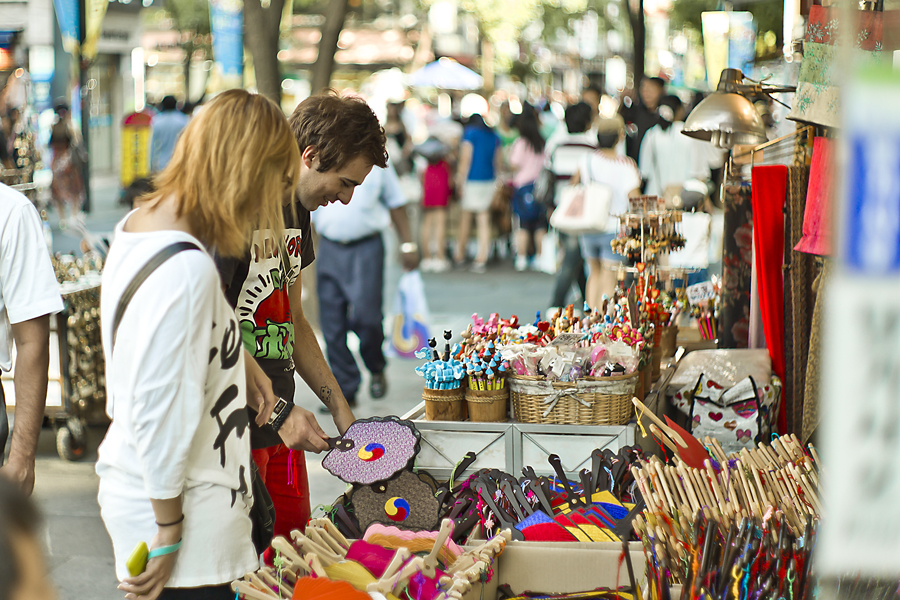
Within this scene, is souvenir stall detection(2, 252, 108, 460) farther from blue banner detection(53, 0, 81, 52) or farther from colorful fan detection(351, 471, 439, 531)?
blue banner detection(53, 0, 81, 52)

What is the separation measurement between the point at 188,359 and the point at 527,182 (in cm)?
963

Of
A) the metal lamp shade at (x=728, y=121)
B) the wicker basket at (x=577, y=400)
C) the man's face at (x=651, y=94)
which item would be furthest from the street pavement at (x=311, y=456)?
the metal lamp shade at (x=728, y=121)

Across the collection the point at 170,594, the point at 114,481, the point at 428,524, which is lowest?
the point at 428,524

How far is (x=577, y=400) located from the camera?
3.10m

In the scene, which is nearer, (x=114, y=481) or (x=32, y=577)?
(x=32, y=577)

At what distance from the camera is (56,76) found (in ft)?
56.2

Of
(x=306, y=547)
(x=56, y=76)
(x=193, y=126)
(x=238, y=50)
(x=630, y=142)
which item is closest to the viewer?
(x=193, y=126)

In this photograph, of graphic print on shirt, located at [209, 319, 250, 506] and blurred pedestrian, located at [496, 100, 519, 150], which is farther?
blurred pedestrian, located at [496, 100, 519, 150]

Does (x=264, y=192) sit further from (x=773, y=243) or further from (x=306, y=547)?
(x=773, y=243)

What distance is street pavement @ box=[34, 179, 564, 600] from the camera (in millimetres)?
3791

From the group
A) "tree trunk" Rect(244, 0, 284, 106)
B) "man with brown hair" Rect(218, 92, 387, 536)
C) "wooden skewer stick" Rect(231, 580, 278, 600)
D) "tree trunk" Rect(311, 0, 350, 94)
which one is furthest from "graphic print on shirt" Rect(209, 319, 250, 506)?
"tree trunk" Rect(311, 0, 350, 94)

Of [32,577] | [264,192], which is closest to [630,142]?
[264,192]

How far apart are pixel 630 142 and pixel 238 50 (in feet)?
20.0

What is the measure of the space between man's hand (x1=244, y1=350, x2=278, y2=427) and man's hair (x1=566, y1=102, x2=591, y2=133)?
663 centimetres
